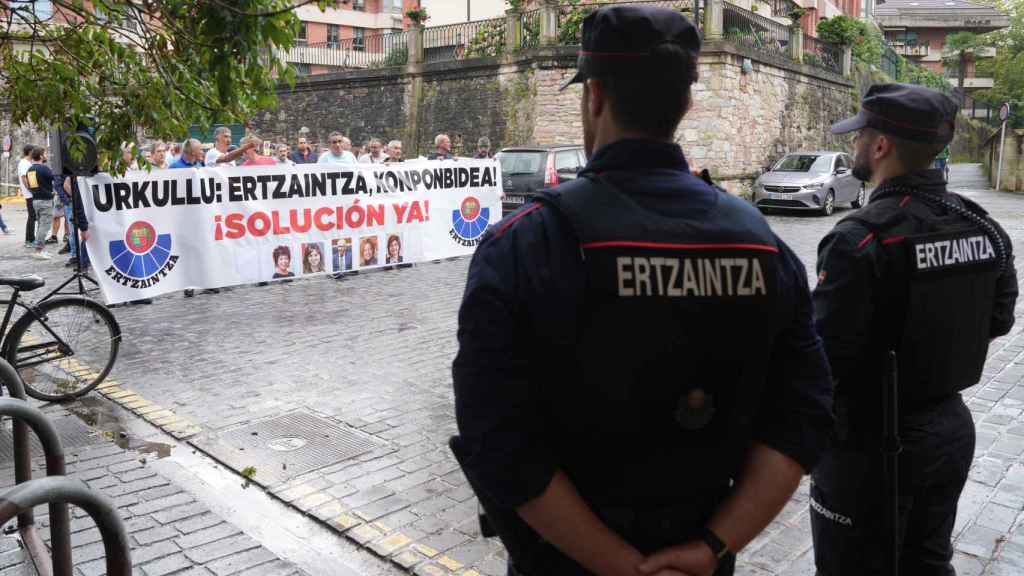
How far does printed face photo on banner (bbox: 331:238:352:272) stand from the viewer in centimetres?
1230

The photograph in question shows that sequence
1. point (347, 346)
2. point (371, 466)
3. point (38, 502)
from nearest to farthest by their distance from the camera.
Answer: point (38, 502)
point (371, 466)
point (347, 346)

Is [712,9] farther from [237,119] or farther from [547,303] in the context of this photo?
[547,303]

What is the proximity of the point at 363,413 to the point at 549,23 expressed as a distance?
2233 cm

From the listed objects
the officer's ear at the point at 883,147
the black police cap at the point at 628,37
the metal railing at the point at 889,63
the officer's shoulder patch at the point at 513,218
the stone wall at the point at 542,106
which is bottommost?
the officer's shoulder patch at the point at 513,218

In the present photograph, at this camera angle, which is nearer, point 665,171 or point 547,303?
point 547,303

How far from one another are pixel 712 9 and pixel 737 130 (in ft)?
11.7

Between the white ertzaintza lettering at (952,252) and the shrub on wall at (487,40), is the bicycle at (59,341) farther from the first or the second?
the shrub on wall at (487,40)

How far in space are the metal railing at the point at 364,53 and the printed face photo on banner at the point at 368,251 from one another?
62.4 ft

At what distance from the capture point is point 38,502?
2.32 m

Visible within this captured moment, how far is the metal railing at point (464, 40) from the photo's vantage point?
28750mm

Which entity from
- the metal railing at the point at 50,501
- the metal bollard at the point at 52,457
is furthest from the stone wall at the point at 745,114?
the metal bollard at the point at 52,457

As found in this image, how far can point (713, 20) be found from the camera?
2562 cm

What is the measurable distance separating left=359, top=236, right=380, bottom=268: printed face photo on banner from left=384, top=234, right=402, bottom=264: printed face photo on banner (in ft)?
0.80

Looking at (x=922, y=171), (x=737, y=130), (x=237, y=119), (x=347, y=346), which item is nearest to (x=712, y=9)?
(x=737, y=130)
